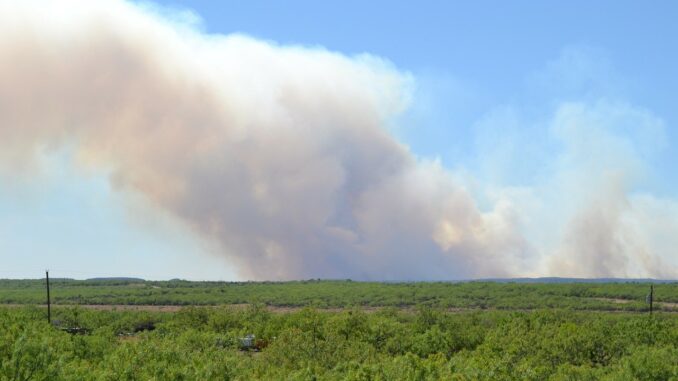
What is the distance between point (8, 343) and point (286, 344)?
69.3 feet

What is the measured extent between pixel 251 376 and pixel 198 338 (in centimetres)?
2940

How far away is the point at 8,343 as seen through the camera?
190ft

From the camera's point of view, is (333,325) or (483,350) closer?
(483,350)

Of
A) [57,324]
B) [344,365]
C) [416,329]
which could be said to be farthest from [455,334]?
[57,324]

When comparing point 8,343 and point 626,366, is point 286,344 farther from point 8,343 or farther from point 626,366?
point 626,366

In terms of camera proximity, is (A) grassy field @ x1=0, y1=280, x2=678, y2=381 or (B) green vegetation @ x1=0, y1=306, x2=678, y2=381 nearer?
(B) green vegetation @ x1=0, y1=306, x2=678, y2=381

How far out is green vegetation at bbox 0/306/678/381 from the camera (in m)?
44.8

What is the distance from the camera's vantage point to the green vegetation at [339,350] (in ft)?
147

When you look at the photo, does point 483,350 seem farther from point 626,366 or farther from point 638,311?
point 638,311

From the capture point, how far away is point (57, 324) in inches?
4587

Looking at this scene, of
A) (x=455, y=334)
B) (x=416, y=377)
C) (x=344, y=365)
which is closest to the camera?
(x=416, y=377)

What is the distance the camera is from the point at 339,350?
65.6 meters

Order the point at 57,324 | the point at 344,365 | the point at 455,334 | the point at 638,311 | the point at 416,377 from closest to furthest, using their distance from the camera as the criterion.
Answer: the point at 416,377
the point at 344,365
the point at 455,334
the point at 57,324
the point at 638,311

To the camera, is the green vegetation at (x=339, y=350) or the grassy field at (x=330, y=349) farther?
the grassy field at (x=330, y=349)
